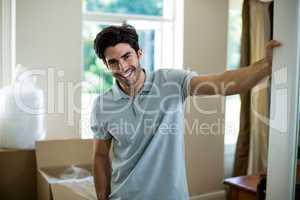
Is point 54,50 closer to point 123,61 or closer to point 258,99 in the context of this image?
point 123,61

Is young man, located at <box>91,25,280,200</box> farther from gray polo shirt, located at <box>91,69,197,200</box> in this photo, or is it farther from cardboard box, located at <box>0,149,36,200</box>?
cardboard box, located at <box>0,149,36,200</box>

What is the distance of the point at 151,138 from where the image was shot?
1463mm

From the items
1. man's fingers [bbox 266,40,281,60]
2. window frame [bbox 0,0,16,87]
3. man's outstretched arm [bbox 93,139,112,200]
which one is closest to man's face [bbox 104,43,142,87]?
man's outstretched arm [bbox 93,139,112,200]

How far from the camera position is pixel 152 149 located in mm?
1446

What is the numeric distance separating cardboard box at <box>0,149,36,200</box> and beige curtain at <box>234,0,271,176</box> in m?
2.04

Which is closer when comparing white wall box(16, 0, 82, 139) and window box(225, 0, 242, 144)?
white wall box(16, 0, 82, 139)

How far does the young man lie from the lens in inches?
57.2

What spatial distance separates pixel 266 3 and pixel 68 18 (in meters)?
1.90

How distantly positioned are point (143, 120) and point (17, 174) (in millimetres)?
1221

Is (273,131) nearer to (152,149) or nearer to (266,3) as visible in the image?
(152,149)

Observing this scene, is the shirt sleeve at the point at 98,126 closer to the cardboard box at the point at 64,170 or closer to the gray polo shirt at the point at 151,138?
the gray polo shirt at the point at 151,138

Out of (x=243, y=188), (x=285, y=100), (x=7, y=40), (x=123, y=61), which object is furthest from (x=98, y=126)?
(x=7, y=40)

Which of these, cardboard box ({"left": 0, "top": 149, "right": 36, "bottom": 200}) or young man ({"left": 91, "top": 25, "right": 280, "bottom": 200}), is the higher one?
young man ({"left": 91, "top": 25, "right": 280, "bottom": 200})

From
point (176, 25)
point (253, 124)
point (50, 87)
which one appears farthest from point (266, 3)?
point (50, 87)
